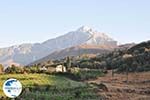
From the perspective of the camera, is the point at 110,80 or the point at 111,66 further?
the point at 111,66

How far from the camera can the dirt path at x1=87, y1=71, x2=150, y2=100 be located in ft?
109

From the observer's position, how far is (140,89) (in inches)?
1512

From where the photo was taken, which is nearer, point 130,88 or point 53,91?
point 53,91

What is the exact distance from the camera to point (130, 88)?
38.8 meters

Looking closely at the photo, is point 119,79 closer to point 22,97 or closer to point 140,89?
point 140,89

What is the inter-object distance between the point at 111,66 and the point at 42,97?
111ft

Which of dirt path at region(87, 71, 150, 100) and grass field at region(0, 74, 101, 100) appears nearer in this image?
grass field at region(0, 74, 101, 100)

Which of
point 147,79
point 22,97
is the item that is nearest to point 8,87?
point 22,97

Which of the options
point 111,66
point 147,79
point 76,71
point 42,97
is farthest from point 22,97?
point 111,66

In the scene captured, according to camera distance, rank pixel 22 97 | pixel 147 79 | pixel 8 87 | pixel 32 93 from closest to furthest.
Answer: pixel 8 87, pixel 22 97, pixel 32 93, pixel 147 79

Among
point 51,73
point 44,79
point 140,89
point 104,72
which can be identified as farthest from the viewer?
point 104,72

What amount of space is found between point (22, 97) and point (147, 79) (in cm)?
1912

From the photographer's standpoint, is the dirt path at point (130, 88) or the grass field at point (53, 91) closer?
the grass field at point (53, 91)

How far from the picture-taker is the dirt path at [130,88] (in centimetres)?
3319
